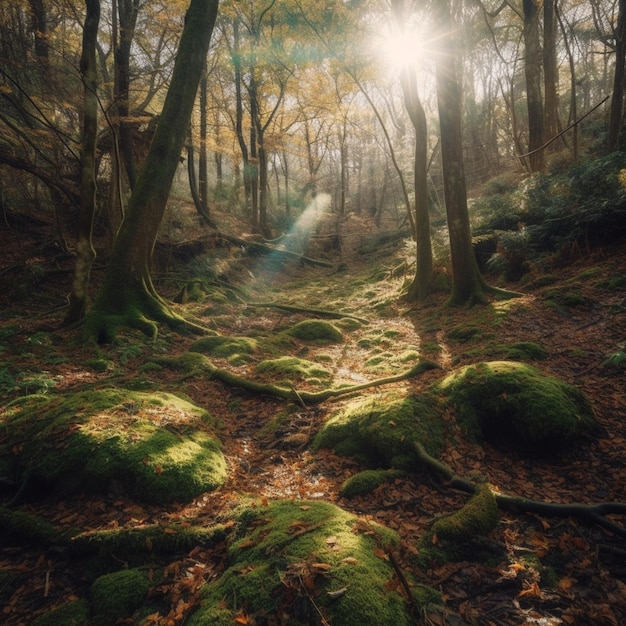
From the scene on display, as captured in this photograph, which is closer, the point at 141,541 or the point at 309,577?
the point at 309,577

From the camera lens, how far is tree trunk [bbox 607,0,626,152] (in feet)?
32.4

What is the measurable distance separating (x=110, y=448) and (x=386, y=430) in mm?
2821

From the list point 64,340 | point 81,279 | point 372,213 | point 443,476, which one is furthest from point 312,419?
point 372,213

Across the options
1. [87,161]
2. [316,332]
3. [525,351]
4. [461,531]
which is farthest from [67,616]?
[87,161]

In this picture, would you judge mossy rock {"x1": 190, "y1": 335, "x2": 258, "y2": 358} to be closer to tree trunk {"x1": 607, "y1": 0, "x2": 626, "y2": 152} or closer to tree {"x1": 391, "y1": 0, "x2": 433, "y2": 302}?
tree {"x1": 391, "y1": 0, "x2": 433, "y2": 302}

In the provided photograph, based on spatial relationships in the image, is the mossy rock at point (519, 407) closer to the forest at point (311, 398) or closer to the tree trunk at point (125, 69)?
the forest at point (311, 398)

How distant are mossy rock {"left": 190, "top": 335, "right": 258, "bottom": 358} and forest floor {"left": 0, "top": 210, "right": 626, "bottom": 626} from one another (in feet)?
1.14

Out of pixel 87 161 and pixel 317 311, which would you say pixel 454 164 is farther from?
pixel 87 161

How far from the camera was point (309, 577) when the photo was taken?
2.04m

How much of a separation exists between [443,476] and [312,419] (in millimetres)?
2178

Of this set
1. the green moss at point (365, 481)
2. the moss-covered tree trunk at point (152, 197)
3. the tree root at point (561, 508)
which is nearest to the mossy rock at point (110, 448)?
the green moss at point (365, 481)

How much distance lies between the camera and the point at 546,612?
2127 millimetres

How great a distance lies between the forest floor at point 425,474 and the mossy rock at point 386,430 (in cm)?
17

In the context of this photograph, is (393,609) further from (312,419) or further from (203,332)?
(203,332)
